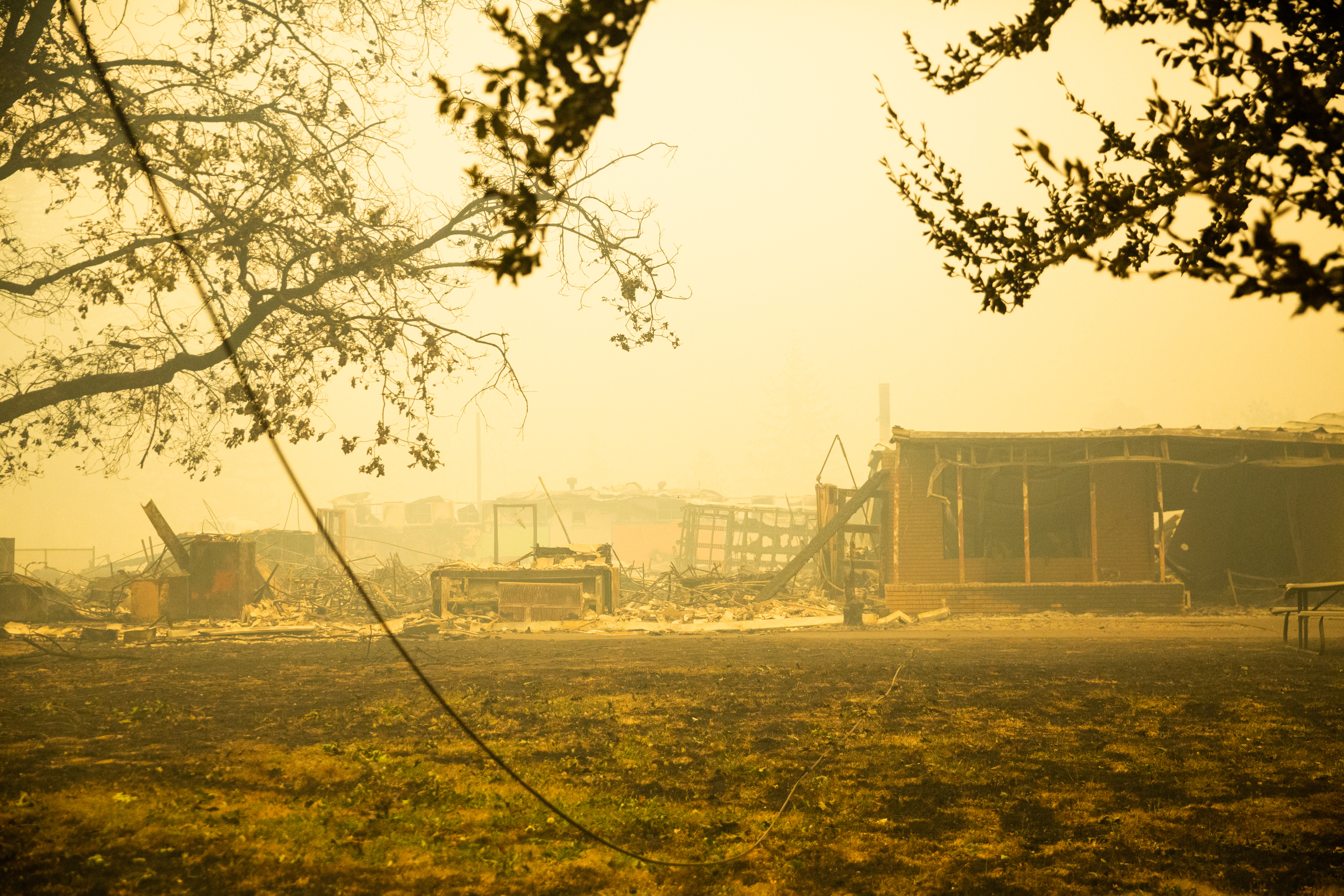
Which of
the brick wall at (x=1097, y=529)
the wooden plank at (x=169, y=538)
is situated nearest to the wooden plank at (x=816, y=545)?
the brick wall at (x=1097, y=529)

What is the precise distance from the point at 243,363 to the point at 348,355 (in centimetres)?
128

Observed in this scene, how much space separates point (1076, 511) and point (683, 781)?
1843 centimetres

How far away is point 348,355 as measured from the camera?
10016mm

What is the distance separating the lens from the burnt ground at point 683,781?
4.89 metres

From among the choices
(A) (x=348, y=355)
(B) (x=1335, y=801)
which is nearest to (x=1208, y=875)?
(B) (x=1335, y=801)

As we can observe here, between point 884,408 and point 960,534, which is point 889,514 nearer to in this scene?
point 960,534

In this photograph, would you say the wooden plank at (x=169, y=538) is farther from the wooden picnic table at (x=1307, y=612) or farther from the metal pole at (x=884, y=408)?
the metal pole at (x=884, y=408)

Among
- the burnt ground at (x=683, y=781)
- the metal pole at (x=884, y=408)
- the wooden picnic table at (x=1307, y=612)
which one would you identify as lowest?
the burnt ground at (x=683, y=781)

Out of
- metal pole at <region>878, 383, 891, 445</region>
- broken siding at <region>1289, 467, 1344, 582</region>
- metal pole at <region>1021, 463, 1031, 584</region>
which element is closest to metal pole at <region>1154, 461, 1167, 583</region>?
metal pole at <region>1021, 463, 1031, 584</region>

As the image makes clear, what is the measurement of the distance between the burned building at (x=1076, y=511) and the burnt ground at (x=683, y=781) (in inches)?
353

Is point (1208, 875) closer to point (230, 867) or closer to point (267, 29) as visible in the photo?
point (230, 867)

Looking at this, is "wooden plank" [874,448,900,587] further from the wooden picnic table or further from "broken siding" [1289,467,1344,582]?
"broken siding" [1289,467,1344,582]

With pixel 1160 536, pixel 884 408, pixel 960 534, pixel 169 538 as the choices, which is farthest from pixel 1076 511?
pixel 884 408

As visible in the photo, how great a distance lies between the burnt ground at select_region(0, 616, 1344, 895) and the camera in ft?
16.0
